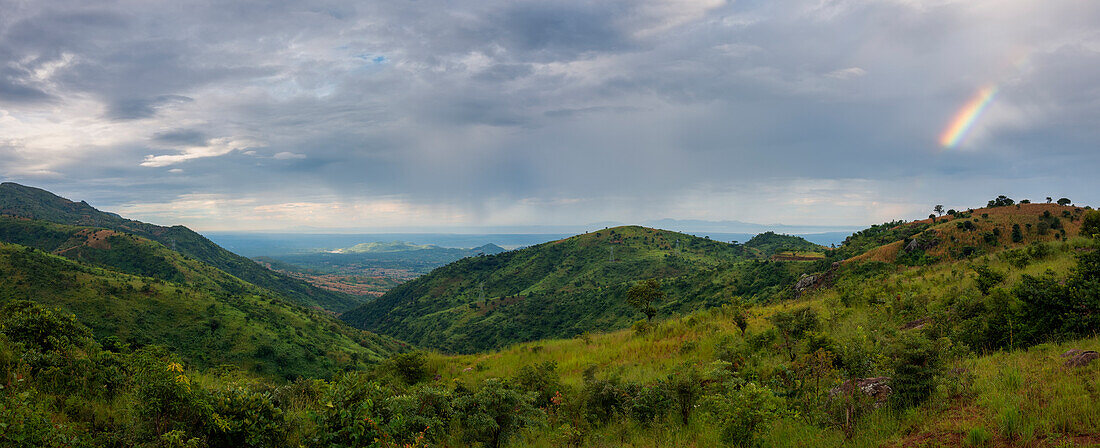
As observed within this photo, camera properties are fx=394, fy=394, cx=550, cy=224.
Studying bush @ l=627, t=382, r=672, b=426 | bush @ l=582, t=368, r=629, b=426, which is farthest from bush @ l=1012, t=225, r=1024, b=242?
bush @ l=582, t=368, r=629, b=426

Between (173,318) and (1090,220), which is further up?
(1090,220)

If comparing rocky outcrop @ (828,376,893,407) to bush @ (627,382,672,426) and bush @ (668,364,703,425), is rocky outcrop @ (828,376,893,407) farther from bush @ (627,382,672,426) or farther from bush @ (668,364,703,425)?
bush @ (627,382,672,426)

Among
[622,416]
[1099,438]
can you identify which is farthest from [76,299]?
[1099,438]

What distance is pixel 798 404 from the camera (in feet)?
27.5

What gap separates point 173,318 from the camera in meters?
56.6

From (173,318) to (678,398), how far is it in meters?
74.8

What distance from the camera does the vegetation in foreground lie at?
570 cm

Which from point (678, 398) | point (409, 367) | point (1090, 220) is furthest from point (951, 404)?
point (1090, 220)

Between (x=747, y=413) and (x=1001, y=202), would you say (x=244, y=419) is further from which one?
(x=1001, y=202)

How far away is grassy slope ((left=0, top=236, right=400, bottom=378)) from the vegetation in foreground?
168 ft

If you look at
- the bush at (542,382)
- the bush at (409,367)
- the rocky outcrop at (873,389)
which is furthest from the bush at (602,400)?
the bush at (409,367)

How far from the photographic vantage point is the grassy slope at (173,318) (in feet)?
167

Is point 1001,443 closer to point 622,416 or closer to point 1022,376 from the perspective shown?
point 1022,376

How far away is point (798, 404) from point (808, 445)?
6.49 ft
